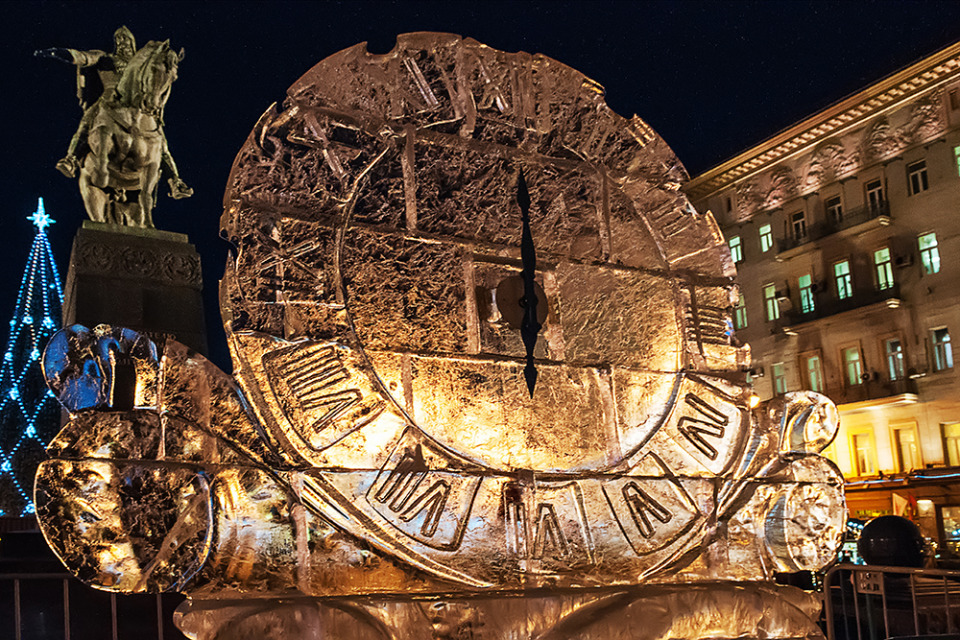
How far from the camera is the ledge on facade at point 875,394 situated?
72.9 ft

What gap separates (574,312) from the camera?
3451 mm

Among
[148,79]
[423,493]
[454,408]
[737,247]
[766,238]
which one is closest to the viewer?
[423,493]

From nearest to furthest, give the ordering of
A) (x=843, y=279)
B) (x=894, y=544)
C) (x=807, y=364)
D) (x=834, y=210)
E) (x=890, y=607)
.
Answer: (x=890, y=607) < (x=894, y=544) < (x=843, y=279) < (x=834, y=210) < (x=807, y=364)

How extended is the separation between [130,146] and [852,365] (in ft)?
67.3

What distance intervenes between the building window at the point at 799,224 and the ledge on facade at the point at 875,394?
4.16m

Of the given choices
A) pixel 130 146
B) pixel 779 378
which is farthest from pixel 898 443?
pixel 130 146

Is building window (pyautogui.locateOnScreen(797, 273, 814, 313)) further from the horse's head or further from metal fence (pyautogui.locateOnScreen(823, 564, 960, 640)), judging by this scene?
the horse's head

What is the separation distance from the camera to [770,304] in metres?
26.2

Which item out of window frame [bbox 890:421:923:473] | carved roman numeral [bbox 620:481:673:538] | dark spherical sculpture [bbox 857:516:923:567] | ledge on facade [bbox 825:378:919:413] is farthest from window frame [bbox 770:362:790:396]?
carved roman numeral [bbox 620:481:673:538]

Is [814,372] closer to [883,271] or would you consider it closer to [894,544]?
[883,271]

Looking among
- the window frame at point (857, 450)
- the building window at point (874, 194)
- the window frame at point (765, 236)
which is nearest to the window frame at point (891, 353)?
the window frame at point (857, 450)

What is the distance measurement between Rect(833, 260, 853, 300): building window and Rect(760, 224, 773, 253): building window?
2.26 metres

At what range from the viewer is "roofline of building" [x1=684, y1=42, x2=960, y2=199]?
21.9 metres

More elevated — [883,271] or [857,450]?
[883,271]
